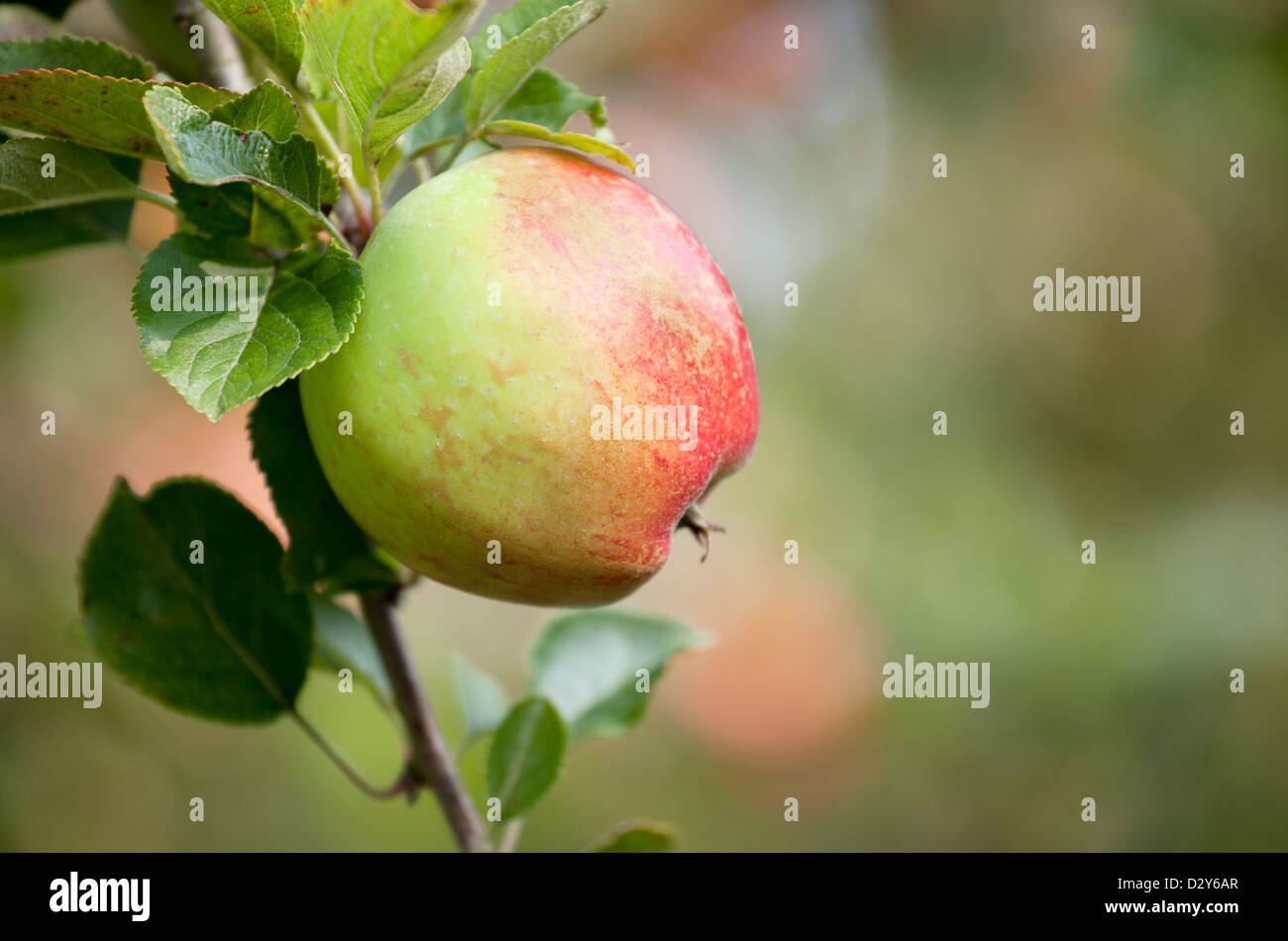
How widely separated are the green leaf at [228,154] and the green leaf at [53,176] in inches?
4.2

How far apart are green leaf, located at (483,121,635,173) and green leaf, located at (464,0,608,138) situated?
13mm

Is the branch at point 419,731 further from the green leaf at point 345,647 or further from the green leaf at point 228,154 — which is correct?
the green leaf at point 228,154

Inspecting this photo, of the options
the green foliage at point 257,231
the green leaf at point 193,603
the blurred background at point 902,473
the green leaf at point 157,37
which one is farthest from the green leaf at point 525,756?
the blurred background at point 902,473

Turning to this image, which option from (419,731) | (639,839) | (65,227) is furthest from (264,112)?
(639,839)

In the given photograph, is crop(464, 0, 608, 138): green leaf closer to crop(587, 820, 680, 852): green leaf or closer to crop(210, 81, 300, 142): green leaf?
crop(210, 81, 300, 142): green leaf

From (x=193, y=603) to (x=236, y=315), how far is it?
0.26m

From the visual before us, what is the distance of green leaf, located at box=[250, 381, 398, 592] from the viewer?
0.50 m

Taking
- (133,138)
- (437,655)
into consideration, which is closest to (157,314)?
(133,138)

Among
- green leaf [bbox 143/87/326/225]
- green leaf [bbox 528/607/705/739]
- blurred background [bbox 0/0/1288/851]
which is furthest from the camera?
blurred background [bbox 0/0/1288/851]

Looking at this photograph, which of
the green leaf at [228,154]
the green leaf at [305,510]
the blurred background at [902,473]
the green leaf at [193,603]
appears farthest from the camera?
the blurred background at [902,473]

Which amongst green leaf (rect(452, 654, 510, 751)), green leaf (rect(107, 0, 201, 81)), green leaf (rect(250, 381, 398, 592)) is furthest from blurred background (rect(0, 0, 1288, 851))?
green leaf (rect(250, 381, 398, 592))

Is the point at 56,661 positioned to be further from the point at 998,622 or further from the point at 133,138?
the point at 998,622

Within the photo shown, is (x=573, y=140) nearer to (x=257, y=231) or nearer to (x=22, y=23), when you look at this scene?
(x=257, y=231)

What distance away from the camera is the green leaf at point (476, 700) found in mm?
816
